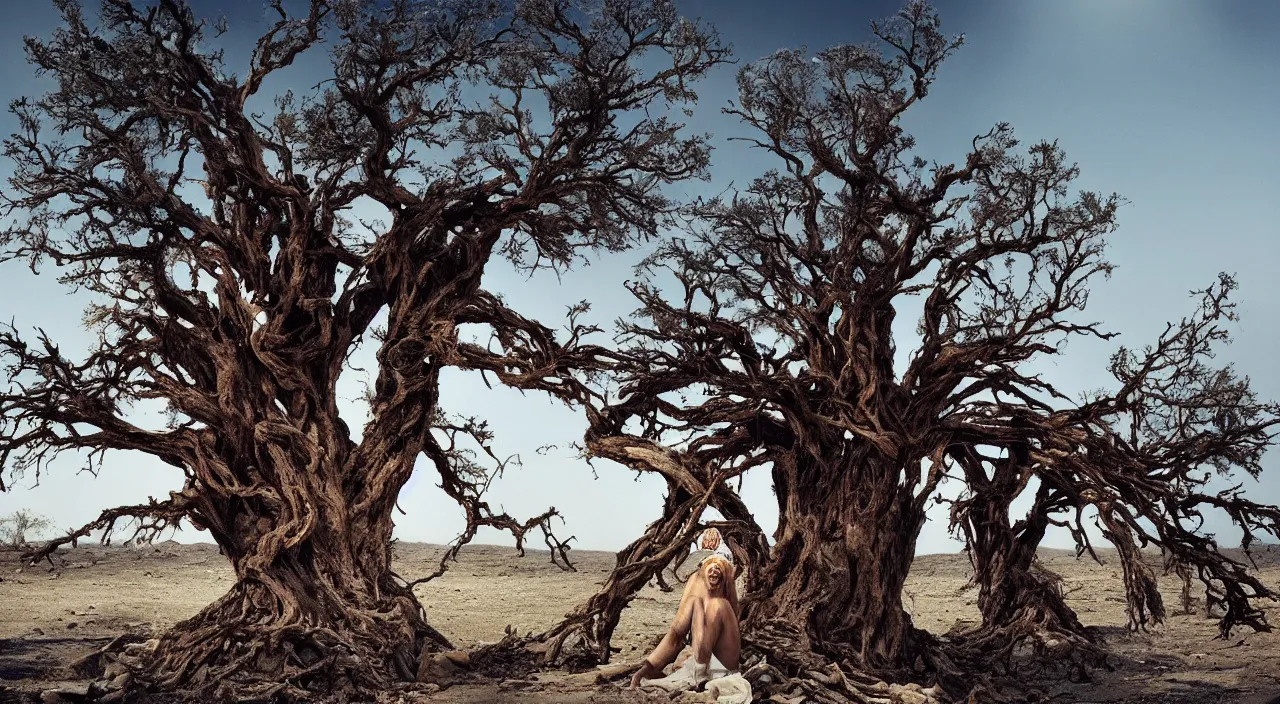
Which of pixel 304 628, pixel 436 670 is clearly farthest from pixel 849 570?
pixel 304 628

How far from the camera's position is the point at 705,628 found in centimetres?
1205

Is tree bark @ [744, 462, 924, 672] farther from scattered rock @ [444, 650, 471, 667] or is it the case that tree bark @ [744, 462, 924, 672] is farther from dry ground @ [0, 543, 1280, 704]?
scattered rock @ [444, 650, 471, 667]

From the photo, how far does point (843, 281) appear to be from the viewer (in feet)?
49.1

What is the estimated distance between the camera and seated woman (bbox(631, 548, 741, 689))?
12.1m

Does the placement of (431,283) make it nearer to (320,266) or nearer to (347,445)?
(320,266)

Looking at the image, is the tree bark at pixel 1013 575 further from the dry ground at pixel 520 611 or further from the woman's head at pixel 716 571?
the woman's head at pixel 716 571

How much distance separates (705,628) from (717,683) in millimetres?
564

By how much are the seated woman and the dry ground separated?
61 cm

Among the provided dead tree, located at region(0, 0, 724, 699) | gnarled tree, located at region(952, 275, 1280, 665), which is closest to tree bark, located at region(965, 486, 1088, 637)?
gnarled tree, located at region(952, 275, 1280, 665)

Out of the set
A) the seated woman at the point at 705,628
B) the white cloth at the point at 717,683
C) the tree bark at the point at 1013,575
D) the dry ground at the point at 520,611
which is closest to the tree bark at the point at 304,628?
the dry ground at the point at 520,611

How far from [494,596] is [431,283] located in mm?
9755

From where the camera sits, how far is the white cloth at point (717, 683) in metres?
11.7

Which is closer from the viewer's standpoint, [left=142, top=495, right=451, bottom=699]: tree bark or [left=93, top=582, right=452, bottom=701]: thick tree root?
[left=93, top=582, right=452, bottom=701]: thick tree root

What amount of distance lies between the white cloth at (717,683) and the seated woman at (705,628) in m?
0.07
